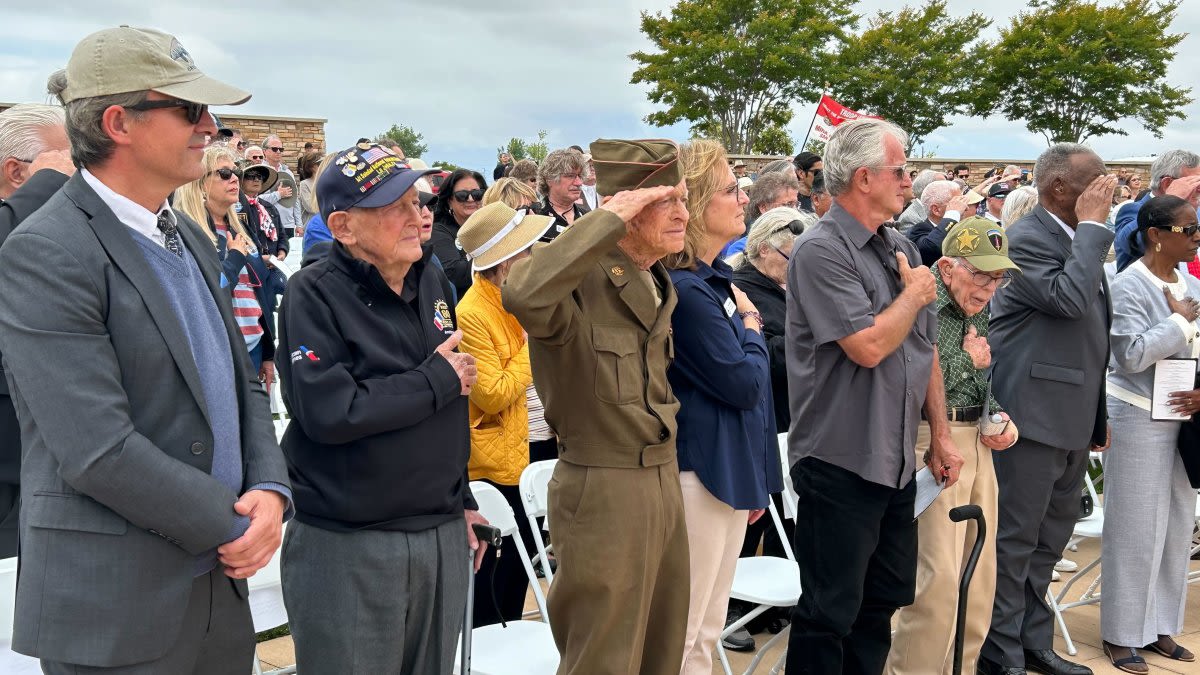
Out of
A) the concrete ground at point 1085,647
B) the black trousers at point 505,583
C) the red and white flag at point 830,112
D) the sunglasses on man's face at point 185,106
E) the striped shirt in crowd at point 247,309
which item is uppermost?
the red and white flag at point 830,112

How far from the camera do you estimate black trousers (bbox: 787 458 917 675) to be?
3.46 m

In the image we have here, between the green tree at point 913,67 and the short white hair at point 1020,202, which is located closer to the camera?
the short white hair at point 1020,202

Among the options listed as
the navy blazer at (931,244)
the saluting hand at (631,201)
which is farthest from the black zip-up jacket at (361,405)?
the navy blazer at (931,244)

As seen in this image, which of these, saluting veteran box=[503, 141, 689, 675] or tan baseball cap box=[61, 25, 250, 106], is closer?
tan baseball cap box=[61, 25, 250, 106]

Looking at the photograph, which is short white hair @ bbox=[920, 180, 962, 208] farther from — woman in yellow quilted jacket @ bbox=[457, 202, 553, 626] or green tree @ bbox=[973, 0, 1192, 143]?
green tree @ bbox=[973, 0, 1192, 143]

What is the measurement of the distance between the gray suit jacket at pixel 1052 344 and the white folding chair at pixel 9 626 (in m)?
3.77

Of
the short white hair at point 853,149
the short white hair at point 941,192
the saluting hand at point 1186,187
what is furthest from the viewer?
the short white hair at point 941,192

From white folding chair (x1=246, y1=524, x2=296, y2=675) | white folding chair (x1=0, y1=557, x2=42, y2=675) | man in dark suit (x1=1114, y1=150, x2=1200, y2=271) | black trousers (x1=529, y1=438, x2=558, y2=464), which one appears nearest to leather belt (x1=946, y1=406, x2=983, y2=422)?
black trousers (x1=529, y1=438, x2=558, y2=464)

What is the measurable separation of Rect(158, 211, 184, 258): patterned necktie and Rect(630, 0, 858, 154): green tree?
3377 centimetres

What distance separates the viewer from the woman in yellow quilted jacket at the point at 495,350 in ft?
12.7

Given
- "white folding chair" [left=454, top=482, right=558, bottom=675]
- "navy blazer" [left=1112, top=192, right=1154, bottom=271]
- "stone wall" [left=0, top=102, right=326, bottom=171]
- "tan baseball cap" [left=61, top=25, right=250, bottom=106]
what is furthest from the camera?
"stone wall" [left=0, top=102, right=326, bottom=171]

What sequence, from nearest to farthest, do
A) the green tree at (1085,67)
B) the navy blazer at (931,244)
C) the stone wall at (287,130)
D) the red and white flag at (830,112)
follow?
the navy blazer at (931,244), the red and white flag at (830,112), the stone wall at (287,130), the green tree at (1085,67)

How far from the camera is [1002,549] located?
4.55m

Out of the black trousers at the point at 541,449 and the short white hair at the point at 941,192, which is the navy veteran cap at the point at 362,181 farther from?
the short white hair at the point at 941,192
